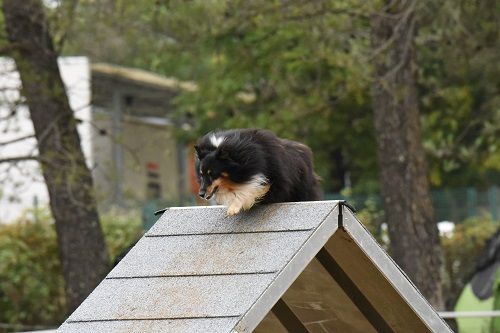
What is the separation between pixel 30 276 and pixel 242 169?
9375mm

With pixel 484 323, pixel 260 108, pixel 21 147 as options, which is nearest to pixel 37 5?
pixel 484 323

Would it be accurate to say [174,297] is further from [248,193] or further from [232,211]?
[248,193]

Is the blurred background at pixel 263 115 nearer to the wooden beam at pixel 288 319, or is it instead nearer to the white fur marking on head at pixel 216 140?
the wooden beam at pixel 288 319

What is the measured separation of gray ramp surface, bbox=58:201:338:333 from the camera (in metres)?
5.31

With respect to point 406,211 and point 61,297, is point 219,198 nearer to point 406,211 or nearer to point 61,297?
point 406,211

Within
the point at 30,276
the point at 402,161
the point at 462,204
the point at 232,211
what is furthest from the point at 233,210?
the point at 462,204

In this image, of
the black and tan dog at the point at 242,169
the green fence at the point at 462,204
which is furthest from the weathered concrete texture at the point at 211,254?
the green fence at the point at 462,204

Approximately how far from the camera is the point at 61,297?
15.6 meters

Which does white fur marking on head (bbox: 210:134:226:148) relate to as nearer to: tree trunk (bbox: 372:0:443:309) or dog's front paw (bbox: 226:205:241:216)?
dog's front paw (bbox: 226:205:241:216)

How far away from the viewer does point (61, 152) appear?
13.0 metres

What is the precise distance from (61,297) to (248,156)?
31.5 feet

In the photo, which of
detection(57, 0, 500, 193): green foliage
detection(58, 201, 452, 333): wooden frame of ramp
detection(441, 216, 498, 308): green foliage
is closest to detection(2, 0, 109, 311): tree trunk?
detection(57, 0, 500, 193): green foliage

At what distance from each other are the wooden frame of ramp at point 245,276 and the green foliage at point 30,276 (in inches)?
351

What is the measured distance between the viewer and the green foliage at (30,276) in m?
15.1
